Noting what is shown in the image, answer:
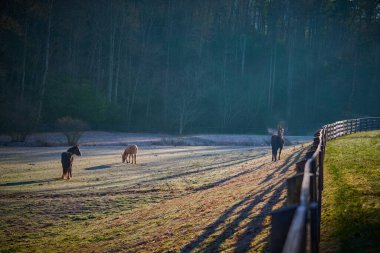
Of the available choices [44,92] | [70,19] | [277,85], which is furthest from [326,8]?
[44,92]

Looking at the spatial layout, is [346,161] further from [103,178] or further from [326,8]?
[326,8]

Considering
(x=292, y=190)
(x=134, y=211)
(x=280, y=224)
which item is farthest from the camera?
(x=134, y=211)

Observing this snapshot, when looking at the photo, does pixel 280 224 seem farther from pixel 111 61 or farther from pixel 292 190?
pixel 111 61

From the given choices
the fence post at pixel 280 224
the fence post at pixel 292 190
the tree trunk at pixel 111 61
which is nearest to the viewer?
the fence post at pixel 280 224

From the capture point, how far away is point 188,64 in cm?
6612

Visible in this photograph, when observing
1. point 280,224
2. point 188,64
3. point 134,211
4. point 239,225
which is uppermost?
point 188,64

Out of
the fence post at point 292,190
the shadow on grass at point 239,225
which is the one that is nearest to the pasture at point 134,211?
the shadow on grass at point 239,225

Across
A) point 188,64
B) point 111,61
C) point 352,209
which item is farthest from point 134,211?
point 188,64

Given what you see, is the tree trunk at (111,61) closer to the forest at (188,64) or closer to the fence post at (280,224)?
the forest at (188,64)

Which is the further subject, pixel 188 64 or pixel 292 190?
pixel 188 64

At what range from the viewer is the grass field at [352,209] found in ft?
20.3

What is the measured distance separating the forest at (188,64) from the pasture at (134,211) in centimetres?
2644

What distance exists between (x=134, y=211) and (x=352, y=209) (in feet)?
26.1

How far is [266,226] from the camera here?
8.27 m
